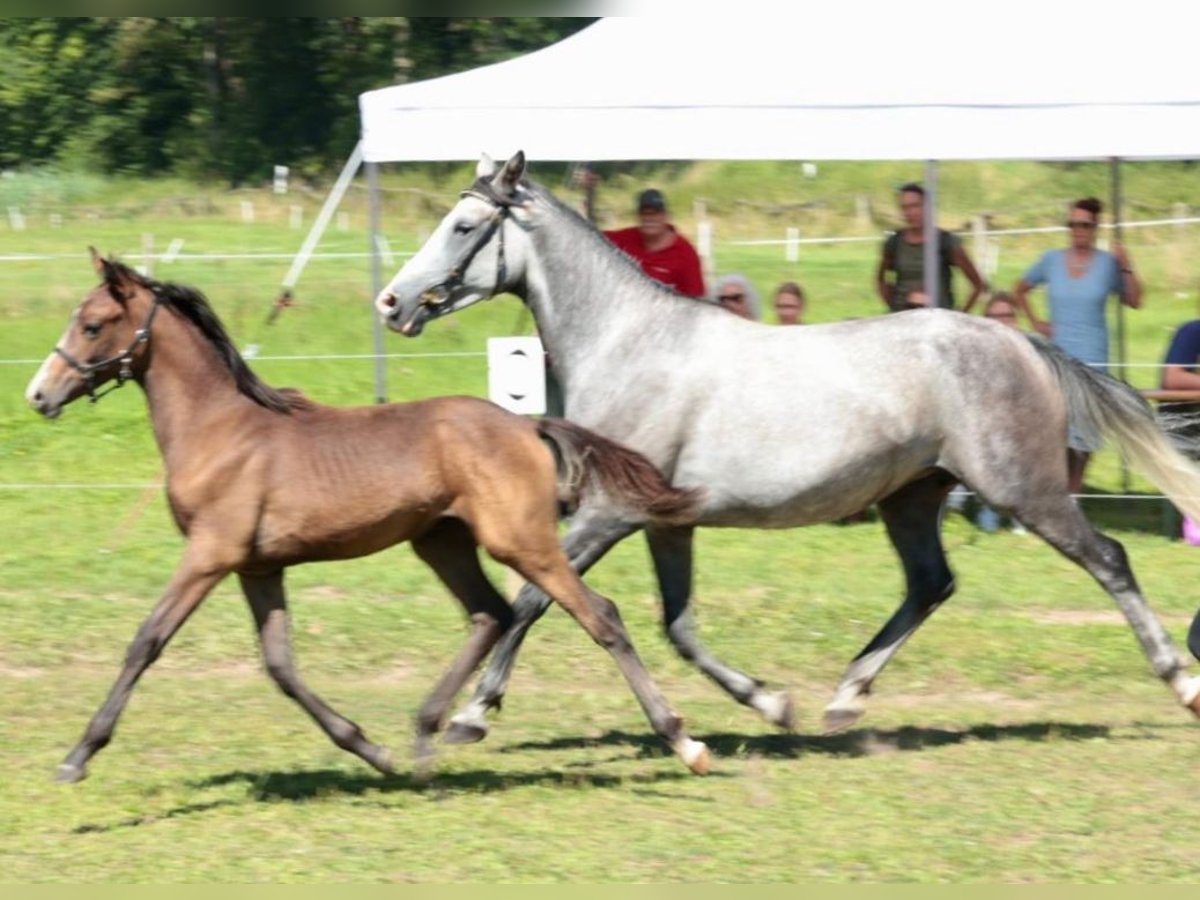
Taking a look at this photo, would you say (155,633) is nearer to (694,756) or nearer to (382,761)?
(382,761)

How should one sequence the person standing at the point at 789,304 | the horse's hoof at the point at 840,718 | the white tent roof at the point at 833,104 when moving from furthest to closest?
the person standing at the point at 789,304 → the white tent roof at the point at 833,104 → the horse's hoof at the point at 840,718

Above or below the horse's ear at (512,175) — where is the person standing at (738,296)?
below

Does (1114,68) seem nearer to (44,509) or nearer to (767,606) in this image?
(767,606)

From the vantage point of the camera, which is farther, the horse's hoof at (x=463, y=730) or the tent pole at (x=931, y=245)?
the tent pole at (x=931, y=245)

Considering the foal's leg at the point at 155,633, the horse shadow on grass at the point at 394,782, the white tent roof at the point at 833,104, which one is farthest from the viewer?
the white tent roof at the point at 833,104

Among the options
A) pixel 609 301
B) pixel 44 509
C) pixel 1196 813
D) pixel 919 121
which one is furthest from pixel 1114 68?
pixel 44 509

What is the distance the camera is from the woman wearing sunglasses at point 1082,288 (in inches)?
470

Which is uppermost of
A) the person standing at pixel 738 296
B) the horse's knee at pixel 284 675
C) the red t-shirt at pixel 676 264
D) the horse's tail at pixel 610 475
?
the red t-shirt at pixel 676 264

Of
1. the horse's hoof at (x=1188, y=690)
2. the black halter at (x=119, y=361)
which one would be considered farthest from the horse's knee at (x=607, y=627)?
the horse's hoof at (x=1188, y=690)

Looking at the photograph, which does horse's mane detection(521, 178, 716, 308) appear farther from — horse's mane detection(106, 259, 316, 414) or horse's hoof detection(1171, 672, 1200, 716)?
horse's hoof detection(1171, 672, 1200, 716)

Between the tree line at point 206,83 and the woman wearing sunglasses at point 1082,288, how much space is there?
23.2 m

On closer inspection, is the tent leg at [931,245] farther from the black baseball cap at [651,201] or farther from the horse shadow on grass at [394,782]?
the horse shadow on grass at [394,782]

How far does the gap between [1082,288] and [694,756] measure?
5902 mm

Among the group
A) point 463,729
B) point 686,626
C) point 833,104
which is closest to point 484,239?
point 686,626
